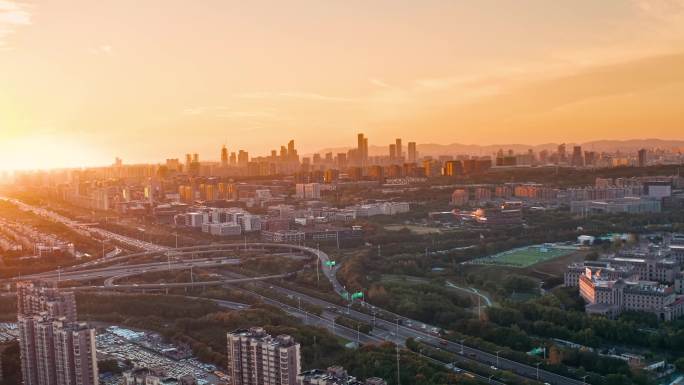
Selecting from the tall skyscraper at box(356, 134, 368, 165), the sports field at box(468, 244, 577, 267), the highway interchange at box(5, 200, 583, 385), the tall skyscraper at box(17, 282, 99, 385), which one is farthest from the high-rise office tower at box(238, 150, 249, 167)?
the tall skyscraper at box(17, 282, 99, 385)

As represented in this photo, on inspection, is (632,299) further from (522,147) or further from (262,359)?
(522,147)

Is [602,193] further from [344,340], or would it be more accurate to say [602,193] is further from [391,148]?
[391,148]

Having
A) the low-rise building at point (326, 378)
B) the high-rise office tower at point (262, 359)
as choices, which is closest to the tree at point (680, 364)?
the low-rise building at point (326, 378)

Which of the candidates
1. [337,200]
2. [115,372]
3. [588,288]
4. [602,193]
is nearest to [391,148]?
[337,200]

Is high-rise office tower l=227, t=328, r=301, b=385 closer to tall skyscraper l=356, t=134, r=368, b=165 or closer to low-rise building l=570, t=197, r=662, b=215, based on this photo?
low-rise building l=570, t=197, r=662, b=215

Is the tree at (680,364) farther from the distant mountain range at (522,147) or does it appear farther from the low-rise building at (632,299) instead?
the distant mountain range at (522,147)

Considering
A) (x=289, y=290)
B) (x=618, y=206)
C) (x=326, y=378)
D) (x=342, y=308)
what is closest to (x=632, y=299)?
(x=342, y=308)

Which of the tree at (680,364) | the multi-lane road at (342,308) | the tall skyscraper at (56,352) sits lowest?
the tree at (680,364)
